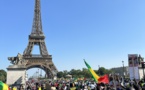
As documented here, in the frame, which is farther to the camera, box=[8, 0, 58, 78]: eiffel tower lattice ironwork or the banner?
box=[8, 0, 58, 78]: eiffel tower lattice ironwork

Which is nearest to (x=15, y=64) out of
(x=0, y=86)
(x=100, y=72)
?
(x=0, y=86)

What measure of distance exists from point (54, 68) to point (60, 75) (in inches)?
1682

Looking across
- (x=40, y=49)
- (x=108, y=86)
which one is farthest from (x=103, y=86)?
(x=40, y=49)

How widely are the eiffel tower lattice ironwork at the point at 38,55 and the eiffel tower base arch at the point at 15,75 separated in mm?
56031

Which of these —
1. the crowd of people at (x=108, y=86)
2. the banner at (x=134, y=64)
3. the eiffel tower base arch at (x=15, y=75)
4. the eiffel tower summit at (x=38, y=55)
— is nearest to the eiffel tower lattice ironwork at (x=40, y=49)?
the eiffel tower summit at (x=38, y=55)

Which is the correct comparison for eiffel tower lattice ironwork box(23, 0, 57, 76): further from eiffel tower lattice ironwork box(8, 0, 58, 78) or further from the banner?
the banner

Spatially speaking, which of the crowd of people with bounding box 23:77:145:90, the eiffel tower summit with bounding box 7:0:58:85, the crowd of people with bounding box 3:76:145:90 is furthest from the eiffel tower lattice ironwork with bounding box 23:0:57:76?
the crowd of people with bounding box 23:77:145:90

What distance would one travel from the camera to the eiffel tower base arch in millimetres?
29172

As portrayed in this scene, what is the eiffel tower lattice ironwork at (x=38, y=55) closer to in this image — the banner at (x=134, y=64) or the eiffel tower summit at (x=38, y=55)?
the eiffel tower summit at (x=38, y=55)

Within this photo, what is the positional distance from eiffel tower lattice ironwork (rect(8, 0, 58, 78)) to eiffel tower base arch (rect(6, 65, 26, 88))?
184 ft

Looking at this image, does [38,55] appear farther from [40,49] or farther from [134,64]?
[134,64]

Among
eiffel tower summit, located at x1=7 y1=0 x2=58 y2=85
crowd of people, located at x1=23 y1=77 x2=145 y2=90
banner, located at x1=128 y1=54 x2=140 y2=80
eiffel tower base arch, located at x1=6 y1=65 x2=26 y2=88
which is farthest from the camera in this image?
eiffel tower summit, located at x1=7 y1=0 x2=58 y2=85

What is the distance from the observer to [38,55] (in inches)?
3632

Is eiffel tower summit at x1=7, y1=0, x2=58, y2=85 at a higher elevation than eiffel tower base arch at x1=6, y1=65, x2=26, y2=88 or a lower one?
higher
